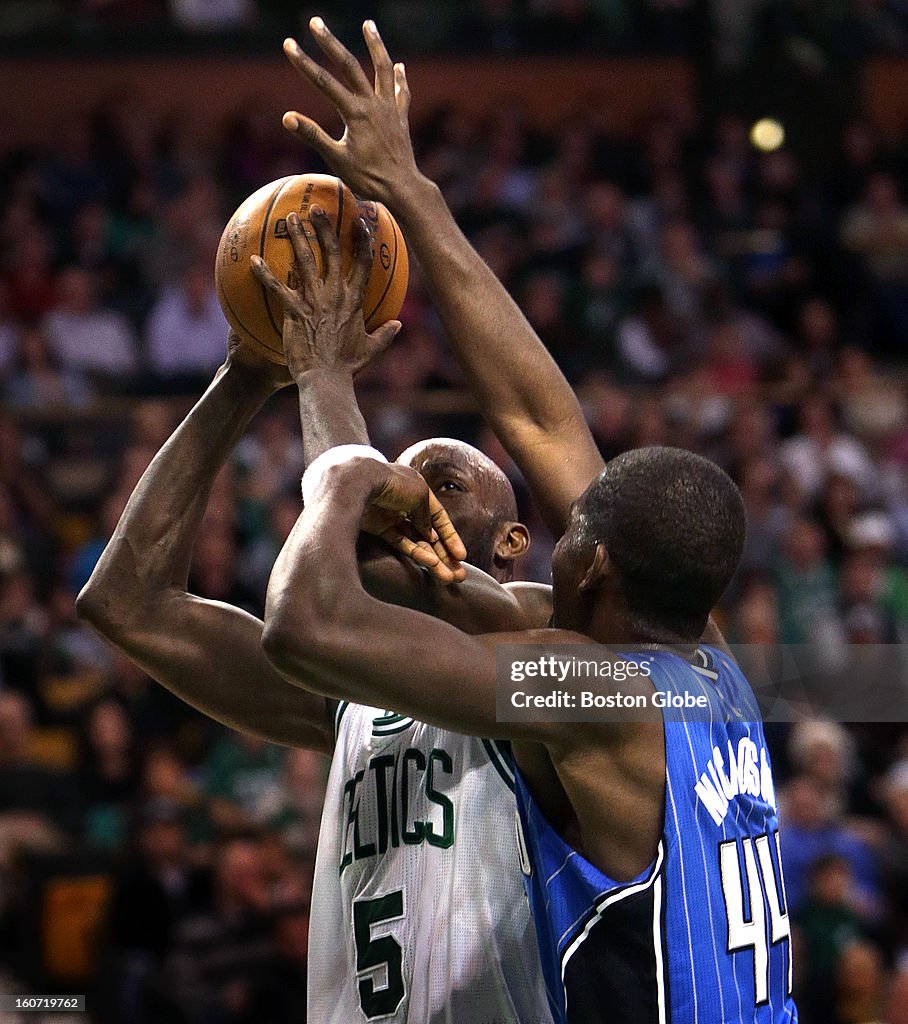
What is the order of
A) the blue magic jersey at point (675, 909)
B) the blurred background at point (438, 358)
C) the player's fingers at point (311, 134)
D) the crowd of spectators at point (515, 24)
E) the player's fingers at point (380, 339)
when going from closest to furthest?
the blue magic jersey at point (675, 909)
the player's fingers at point (311, 134)
the player's fingers at point (380, 339)
the blurred background at point (438, 358)
the crowd of spectators at point (515, 24)

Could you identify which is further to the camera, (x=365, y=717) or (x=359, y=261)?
(x=365, y=717)

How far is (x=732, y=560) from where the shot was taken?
110 inches

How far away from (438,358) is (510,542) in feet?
23.0

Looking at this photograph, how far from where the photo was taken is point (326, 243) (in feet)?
10.2

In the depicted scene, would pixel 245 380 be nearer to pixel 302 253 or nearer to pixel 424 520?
pixel 302 253

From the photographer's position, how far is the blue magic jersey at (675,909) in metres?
2.69

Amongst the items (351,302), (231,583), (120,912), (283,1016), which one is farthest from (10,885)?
(351,302)

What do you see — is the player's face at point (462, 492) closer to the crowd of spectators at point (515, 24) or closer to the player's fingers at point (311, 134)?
the player's fingers at point (311, 134)

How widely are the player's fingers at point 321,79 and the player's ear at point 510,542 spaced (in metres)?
0.98

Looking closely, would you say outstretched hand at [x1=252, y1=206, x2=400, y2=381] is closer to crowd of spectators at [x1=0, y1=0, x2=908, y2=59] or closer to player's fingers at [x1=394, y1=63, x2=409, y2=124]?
player's fingers at [x1=394, y1=63, x2=409, y2=124]

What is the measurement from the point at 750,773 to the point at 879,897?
198 inches

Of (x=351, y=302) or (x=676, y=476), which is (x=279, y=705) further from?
(x=676, y=476)

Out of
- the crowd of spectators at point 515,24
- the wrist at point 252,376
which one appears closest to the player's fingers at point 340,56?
the wrist at point 252,376
